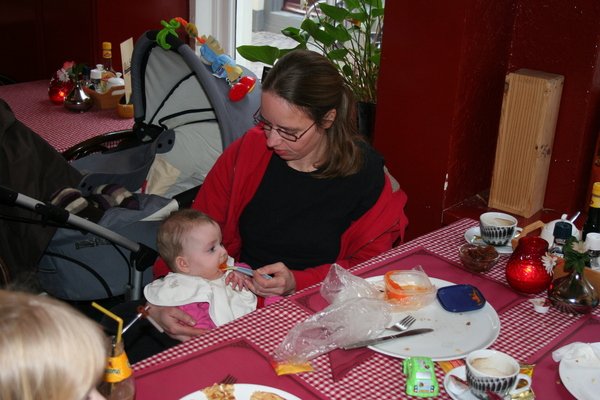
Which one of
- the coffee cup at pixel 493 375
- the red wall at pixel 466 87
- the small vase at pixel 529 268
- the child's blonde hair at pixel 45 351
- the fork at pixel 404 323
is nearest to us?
the child's blonde hair at pixel 45 351

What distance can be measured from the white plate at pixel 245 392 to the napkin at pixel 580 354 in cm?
53

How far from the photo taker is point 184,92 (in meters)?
2.82

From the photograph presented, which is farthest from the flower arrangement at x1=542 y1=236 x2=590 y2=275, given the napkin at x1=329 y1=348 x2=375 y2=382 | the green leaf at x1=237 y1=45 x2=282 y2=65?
the green leaf at x1=237 y1=45 x2=282 y2=65

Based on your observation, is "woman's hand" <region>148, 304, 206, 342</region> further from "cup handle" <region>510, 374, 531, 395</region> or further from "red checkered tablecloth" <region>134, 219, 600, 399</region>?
"cup handle" <region>510, 374, 531, 395</region>

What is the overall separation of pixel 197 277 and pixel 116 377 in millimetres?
776

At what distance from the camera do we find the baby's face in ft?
6.31

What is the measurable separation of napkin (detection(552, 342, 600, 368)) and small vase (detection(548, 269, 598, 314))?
0.56 ft

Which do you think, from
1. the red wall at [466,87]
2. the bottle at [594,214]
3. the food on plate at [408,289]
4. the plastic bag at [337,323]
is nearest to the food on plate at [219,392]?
the plastic bag at [337,323]

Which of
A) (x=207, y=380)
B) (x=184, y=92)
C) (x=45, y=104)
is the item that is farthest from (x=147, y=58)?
(x=207, y=380)

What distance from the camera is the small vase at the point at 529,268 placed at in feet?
5.49

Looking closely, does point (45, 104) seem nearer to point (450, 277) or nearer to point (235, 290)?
point (235, 290)

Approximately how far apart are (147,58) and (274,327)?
61.4 inches

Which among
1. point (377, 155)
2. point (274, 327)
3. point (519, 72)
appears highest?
point (519, 72)

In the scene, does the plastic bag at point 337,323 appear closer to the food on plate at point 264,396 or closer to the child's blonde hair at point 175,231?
the food on plate at point 264,396
